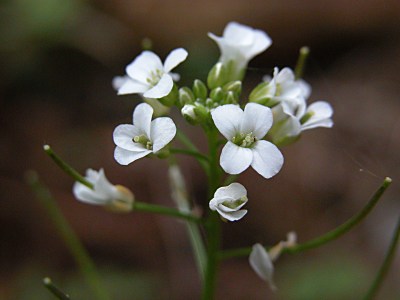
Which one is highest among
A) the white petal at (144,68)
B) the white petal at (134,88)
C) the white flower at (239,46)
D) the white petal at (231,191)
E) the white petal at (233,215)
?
the white flower at (239,46)

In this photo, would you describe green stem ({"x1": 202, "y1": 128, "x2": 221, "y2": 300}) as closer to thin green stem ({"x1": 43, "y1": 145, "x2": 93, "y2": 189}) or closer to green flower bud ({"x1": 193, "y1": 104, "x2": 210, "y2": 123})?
green flower bud ({"x1": 193, "y1": 104, "x2": 210, "y2": 123})

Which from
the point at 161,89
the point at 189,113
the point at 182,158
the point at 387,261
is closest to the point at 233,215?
the point at 189,113

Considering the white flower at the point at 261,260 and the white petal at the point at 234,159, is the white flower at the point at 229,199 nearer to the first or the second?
the white petal at the point at 234,159

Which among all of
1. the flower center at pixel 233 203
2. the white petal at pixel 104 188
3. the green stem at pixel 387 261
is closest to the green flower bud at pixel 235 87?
the flower center at pixel 233 203

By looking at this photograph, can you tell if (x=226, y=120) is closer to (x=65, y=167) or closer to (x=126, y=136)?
(x=126, y=136)

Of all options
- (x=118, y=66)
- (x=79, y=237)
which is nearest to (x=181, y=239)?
(x=79, y=237)

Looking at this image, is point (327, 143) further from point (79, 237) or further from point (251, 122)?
point (251, 122)

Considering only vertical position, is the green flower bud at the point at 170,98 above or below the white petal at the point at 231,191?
above
